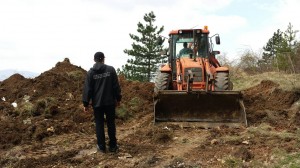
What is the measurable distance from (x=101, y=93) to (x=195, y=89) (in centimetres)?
350

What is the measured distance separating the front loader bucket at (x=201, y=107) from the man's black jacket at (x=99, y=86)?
236 cm

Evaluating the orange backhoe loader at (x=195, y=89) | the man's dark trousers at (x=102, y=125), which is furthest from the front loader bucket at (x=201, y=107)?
the man's dark trousers at (x=102, y=125)

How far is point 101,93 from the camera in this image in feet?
24.3

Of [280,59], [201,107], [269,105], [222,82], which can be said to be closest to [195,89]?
[201,107]

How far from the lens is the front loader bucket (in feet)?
31.5

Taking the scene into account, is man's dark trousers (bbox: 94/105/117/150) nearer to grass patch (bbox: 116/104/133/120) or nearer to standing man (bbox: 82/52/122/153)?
standing man (bbox: 82/52/122/153)

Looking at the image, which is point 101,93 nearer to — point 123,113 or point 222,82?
point 123,113

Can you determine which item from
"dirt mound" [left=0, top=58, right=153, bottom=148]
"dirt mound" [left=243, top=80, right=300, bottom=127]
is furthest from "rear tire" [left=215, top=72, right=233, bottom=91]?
"dirt mound" [left=0, top=58, right=153, bottom=148]

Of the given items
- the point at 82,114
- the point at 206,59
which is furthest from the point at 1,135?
the point at 206,59

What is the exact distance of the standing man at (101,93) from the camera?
293 inches

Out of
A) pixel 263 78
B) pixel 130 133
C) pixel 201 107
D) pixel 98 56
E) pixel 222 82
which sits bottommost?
pixel 130 133

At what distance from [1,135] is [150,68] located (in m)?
24.7

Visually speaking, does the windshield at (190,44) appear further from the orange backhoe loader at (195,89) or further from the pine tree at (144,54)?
the pine tree at (144,54)

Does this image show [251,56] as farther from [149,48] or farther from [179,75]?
[179,75]
